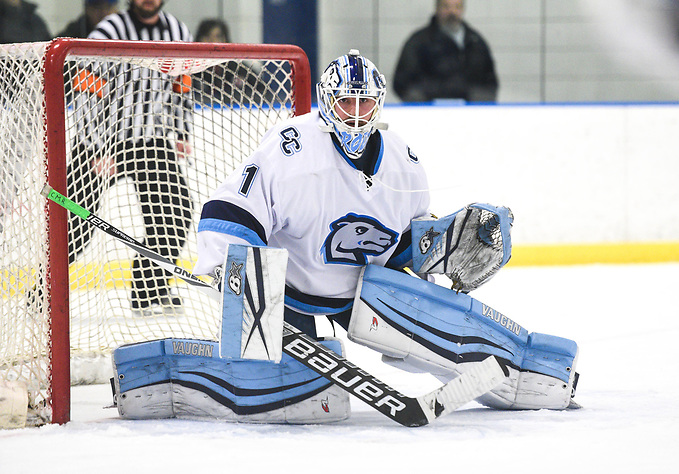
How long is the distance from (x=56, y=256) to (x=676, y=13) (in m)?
4.40

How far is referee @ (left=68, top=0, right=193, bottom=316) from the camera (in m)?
2.62

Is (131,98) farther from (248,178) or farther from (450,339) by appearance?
(450,339)

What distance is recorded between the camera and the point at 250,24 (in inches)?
203

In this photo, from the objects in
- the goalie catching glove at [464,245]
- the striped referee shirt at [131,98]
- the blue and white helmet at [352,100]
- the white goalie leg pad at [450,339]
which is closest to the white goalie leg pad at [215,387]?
the white goalie leg pad at [450,339]

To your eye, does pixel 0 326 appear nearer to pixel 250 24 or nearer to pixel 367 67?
pixel 367 67

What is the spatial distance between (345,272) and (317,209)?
7.5 inches

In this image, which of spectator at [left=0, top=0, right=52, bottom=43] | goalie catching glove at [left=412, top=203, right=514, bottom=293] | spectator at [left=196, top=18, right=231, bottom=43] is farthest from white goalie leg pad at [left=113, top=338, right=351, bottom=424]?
spectator at [left=0, top=0, right=52, bottom=43]

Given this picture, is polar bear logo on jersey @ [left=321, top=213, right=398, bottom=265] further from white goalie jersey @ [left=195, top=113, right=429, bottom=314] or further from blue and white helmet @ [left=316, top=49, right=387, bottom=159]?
blue and white helmet @ [left=316, top=49, right=387, bottom=159]

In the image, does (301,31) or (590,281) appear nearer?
(590,281)

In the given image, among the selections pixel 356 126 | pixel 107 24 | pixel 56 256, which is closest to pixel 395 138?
pixel 356 126

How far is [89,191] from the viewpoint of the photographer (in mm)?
2891

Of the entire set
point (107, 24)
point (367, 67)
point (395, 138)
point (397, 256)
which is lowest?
point (397, 256)

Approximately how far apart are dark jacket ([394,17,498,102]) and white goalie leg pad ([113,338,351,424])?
324cm

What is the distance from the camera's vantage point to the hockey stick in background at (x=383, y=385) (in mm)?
1979
